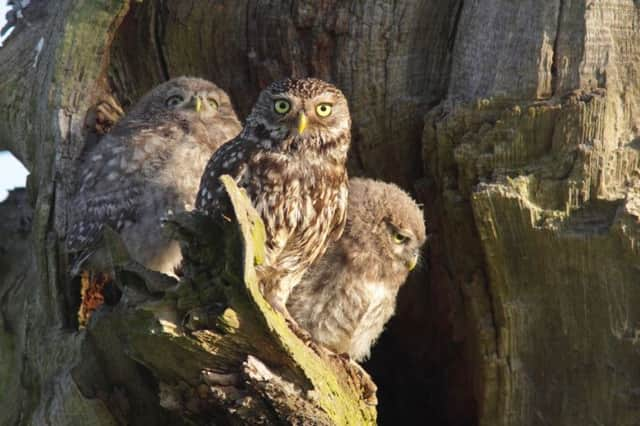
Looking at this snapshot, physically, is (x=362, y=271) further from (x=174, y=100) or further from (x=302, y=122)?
(x=174, y=100)

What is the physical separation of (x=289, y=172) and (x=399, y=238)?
2.78 feet

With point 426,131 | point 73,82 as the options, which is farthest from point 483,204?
point 73,82

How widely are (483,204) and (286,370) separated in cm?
116

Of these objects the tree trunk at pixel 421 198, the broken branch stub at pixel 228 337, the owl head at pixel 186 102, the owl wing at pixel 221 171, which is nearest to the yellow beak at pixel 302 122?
the owl wing at pixel 221 171

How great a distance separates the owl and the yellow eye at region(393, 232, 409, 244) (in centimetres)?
49

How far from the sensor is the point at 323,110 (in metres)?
4.27

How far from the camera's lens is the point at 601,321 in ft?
13.2

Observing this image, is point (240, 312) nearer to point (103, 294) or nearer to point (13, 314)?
point (103, 294)

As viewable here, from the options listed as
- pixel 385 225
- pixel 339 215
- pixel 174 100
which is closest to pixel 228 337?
pixel 339 215

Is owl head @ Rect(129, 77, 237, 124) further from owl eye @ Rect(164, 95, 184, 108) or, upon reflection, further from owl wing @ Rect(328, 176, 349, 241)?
owl wing @ Rect(328, 176, 349, 241)

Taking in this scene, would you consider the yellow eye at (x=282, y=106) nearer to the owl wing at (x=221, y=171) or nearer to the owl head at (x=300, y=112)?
the owl head at (x=300, y=112)

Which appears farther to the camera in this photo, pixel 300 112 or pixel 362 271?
pixel 362 271

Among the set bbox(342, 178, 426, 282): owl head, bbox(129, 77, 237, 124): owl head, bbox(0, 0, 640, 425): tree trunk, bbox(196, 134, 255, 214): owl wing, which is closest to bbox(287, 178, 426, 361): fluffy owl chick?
bbox(342, 178, 426, 282): owl head

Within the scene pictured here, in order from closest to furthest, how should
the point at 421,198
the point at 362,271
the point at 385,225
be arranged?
the point at 362,271 < the point at 385,225 < the point at 421,198
